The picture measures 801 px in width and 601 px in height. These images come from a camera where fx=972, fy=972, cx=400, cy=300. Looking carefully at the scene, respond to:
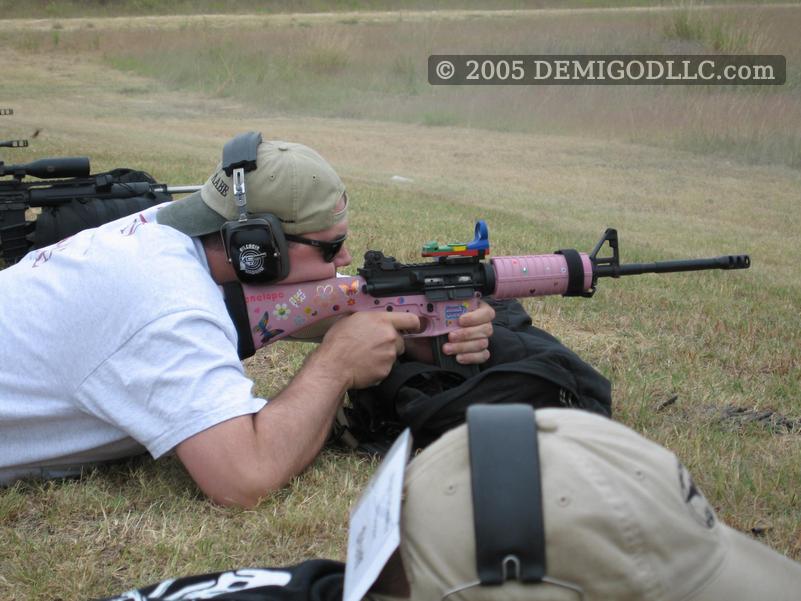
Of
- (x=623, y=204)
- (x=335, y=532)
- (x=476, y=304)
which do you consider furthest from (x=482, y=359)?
(x=623, y=204)

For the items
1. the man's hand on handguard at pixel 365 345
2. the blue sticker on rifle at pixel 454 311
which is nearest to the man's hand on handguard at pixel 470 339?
the blue sticker on rifle at pixel 454 311

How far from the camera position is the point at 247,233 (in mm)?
2904

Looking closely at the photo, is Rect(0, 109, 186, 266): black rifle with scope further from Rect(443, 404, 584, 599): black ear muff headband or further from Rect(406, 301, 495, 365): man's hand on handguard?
Rect(443, 404, 584, 599): black ear muff headband

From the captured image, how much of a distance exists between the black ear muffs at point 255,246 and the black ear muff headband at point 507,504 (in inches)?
64.8

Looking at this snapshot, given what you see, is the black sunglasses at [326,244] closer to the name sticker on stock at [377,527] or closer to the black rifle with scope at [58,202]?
the name sticker on stock at [377,527]

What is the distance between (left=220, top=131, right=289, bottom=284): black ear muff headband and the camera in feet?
9.53

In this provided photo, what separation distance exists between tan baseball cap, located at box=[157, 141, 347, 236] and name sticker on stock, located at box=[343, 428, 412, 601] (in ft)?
4.99

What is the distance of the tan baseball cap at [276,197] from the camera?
2.99 meters

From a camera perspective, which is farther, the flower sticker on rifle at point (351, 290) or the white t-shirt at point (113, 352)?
the flower sticker on rifle at point (351, 290)

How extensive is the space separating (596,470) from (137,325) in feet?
5.19

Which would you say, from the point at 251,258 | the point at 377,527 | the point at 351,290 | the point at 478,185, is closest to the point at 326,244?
the point at 351,290

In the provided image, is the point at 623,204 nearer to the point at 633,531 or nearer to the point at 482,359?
the point at 482,359

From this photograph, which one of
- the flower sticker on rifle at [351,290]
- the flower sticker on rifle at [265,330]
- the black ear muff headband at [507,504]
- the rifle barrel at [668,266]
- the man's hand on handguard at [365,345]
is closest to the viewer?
the black ear muff headband at [507,504]

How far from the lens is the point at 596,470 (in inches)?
55.7
